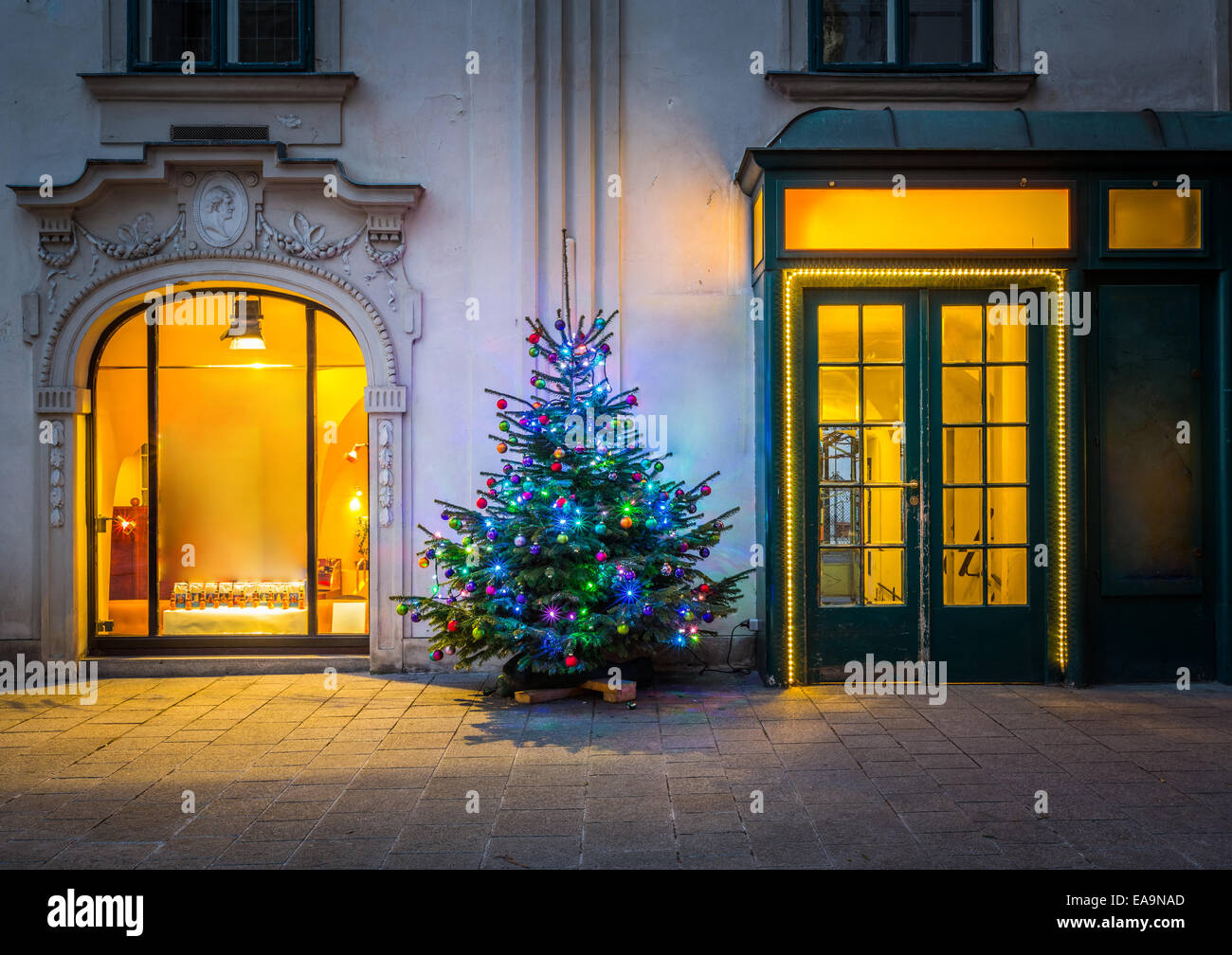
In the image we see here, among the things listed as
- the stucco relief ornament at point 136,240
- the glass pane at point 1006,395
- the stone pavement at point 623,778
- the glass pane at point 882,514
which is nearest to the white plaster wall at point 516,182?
the stucco relief ornament at point 136,240

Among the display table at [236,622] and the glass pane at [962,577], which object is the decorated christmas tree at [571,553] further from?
the display table at [236,622]

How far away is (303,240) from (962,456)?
5.44 meters

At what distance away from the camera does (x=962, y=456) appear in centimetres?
754

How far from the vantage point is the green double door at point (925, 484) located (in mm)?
7461

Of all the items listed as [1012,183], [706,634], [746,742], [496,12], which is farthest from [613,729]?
[496,12]

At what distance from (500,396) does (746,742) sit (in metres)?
3.54

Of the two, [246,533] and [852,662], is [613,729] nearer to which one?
[852,662]

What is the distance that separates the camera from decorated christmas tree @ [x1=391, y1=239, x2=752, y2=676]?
22.3ft

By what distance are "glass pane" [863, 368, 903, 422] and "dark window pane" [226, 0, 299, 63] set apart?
17.5ft

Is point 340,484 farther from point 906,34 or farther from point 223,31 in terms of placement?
point 906,34

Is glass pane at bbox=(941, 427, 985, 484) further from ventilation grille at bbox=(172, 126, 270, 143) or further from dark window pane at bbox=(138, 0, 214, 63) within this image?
dark window pane at bbox=(138, 0, 214, 63)

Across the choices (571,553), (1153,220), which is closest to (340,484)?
(571,553)

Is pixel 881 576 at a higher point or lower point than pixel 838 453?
lower

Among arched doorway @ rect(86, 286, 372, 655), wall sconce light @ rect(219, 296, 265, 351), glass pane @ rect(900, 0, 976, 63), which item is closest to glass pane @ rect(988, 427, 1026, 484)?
glass pane @ rect(900, 0, 976, 63)
